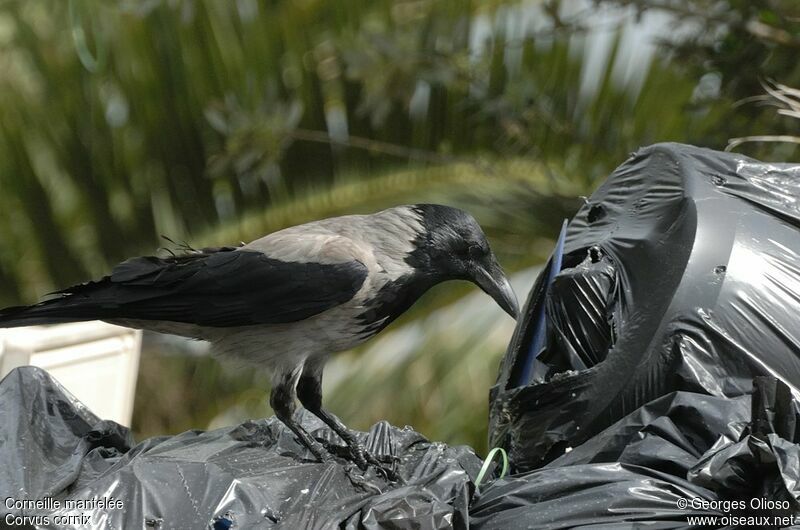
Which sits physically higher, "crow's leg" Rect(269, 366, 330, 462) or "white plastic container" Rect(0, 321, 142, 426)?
"crow's leg" Rect(269, 366, 330, 462)

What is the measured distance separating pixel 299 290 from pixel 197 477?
25.9 inches

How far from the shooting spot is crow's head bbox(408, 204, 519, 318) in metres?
2.82

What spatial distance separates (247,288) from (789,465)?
1.41 metres

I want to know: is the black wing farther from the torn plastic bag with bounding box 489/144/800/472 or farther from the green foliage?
the green foliage

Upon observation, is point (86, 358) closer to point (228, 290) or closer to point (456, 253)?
point (228, 290)

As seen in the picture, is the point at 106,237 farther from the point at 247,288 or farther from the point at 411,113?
the point at 247,288

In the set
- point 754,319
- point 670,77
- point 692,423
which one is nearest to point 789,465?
point 692,423

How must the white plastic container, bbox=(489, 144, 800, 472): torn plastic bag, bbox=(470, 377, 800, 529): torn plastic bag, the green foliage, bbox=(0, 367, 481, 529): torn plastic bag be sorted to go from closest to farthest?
1. bbox=(470, 377, 800, 529): torn plastic bag
2. bbox=(0, 367, 481, 529): torn plastic bag
3. bbox=(489, 144, 800, 472): torn plastic bag
4. the white plastic container
5. the green foliage

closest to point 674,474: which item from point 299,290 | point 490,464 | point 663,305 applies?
point 663,305

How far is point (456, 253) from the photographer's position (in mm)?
2842

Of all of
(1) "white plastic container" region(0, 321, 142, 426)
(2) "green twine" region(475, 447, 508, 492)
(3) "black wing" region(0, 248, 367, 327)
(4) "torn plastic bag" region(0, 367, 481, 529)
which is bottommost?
(1) "white plastic container" region(0, 321, 142, 426)

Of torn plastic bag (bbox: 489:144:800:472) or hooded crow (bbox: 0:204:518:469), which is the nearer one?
torn plastic bag (bbox: 489:144:800:472)

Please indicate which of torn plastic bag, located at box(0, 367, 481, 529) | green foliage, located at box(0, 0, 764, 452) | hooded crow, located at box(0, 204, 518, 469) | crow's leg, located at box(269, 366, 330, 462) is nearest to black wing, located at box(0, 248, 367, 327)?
hooded crow, located at box(0, 204, 518, 469)

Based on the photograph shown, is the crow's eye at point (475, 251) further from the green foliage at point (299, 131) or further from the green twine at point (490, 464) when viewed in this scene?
the green foliage at point (299, 131)
